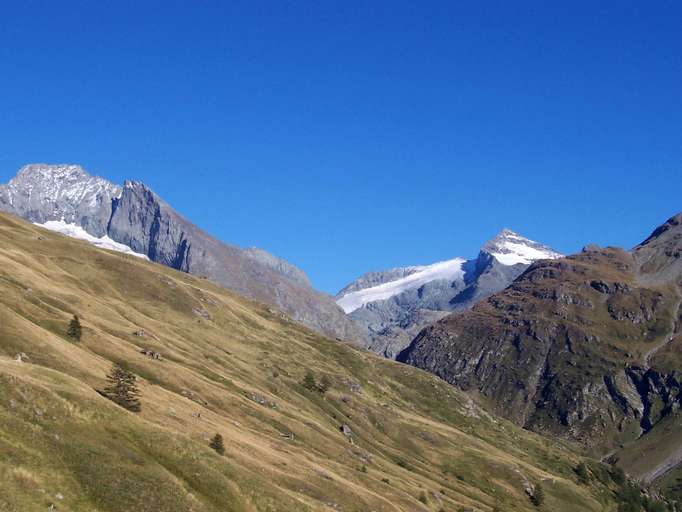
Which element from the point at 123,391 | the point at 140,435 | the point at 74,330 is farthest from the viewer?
the point at 74,330

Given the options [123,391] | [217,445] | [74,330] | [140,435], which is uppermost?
[74,330]

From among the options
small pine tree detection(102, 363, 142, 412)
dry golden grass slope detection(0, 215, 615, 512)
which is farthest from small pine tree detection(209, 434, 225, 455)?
small pine tree detection(102, 363, 142, 412)

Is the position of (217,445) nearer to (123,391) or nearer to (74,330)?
(123,391)

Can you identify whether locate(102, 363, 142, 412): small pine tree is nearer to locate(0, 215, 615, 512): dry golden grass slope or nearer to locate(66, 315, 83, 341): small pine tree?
locate(0, 215, 615, 512): dry golden grass slope

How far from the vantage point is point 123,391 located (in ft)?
301

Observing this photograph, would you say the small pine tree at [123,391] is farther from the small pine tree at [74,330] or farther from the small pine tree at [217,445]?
the small pine tree at [74,330]

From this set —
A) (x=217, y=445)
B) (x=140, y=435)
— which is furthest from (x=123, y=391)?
(x=140, y=435)

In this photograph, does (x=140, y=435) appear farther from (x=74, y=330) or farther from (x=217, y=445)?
(x=74, y=330)

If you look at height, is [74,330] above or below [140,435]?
above

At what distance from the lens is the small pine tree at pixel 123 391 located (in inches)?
3558

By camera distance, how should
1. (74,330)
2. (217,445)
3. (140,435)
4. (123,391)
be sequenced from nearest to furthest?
1. (140,435)
2. (217,445)
3. (123,391)
4. (74,330)

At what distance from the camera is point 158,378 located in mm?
133000

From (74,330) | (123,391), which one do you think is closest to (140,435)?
(123,391)

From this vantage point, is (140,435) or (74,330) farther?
(74,330)
